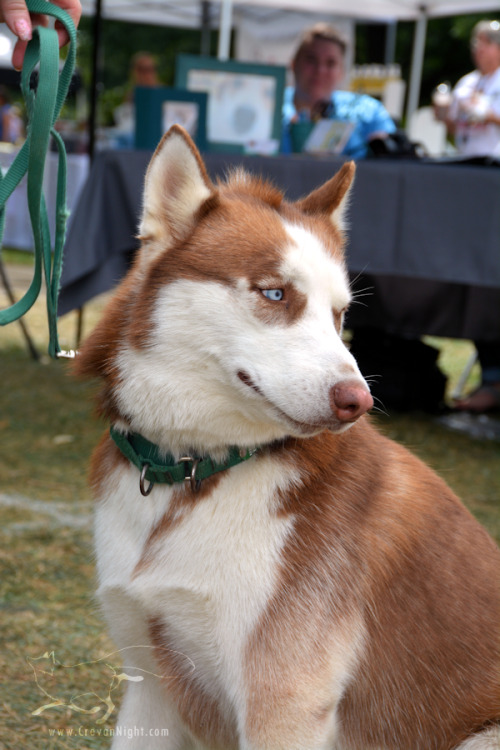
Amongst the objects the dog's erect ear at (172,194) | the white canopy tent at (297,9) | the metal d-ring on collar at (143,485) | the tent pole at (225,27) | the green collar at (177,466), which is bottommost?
the metal d-ring on collar at (143,485)

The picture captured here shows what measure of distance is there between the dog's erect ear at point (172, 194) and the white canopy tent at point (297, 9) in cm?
523

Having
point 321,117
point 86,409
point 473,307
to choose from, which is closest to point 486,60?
point 321,117

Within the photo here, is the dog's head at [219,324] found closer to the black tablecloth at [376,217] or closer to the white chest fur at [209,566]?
the white chest fur at [209,566]

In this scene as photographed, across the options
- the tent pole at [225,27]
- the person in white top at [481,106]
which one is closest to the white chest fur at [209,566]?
the person in white top at [481,106]

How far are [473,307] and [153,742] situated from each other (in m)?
4.36

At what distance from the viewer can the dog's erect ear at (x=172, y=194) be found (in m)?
1.69

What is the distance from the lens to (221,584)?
1.59 m

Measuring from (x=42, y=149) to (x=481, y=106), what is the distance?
511cm

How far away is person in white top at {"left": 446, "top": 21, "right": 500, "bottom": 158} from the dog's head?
14.5 feet

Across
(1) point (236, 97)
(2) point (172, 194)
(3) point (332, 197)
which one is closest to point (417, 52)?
(1) point (236, 97)

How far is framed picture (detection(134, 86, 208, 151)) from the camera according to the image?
4.90 meters

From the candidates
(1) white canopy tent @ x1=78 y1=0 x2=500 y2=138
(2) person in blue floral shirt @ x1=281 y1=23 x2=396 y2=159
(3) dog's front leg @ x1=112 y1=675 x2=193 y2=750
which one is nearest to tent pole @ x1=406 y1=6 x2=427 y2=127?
(1) white canopy tent @ x1=78 y1=0 x2=500 y2=138

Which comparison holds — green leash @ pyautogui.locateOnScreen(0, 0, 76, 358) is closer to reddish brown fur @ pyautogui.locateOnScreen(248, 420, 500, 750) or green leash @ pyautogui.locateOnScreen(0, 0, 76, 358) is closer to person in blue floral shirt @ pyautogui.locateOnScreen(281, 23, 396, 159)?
reddish brown fur @ pyautogui.locateOnScreen(248, 420, 500, 750)

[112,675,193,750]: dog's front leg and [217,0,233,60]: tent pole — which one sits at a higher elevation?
[217,0,233,60]: tent pole
